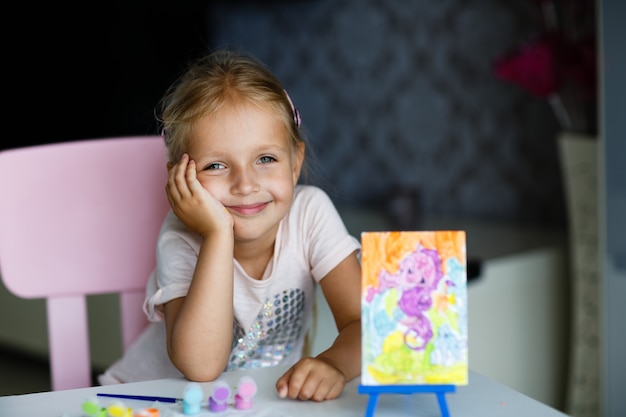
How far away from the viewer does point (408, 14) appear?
105 inches

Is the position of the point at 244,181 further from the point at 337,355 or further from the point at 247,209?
the point at 337,355

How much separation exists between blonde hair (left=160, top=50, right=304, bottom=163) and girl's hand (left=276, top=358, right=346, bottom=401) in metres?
0.35

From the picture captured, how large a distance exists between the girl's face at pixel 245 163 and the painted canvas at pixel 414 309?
314 millimetres

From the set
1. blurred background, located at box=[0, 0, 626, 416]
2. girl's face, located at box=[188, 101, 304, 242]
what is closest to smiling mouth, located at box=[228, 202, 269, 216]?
girl's face, located at box=[188, 101, 304, 242]

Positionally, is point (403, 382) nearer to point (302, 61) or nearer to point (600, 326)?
point (600, 326)

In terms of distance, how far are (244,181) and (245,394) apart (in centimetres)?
29

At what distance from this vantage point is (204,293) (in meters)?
1.01

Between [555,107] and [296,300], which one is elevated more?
[555,107]

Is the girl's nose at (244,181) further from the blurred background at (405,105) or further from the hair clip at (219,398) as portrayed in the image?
the blurred background at (405,105)

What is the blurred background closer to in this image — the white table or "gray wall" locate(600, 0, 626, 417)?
"gray wall" locate(600, 0, 626, 417)

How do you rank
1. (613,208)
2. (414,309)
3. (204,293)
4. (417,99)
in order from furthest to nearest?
(417,99), (613,208), (204,293), (414,309)

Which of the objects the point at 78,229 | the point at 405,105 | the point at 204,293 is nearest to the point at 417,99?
the point at 405,105

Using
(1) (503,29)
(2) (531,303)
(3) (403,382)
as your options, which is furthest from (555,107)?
(3) (403,382)

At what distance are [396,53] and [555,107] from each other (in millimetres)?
683
